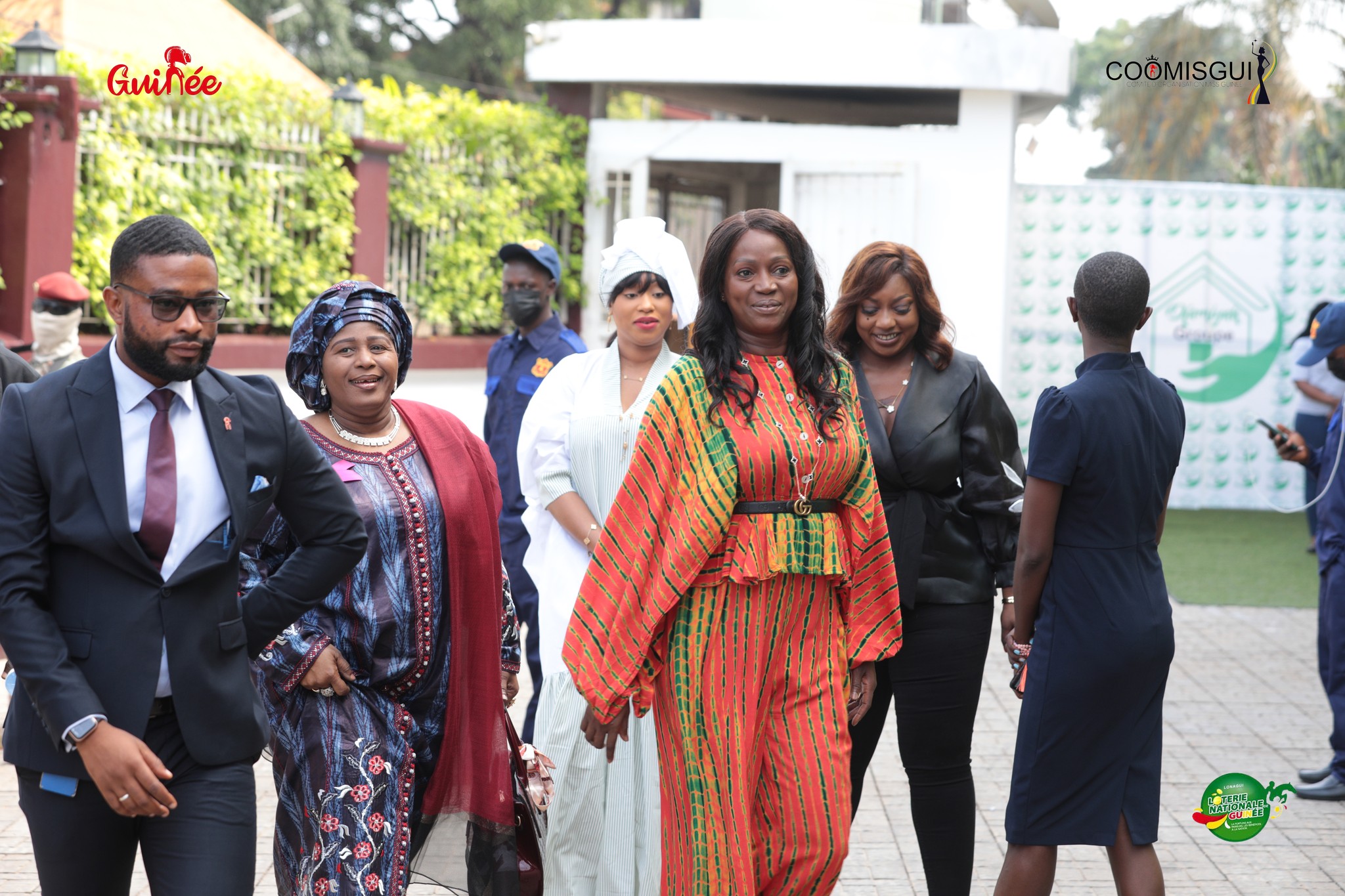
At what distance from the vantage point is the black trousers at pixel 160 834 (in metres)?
2.88

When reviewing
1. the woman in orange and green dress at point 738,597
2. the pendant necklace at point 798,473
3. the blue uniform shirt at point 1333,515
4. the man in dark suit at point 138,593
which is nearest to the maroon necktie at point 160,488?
the man in dark suit at point 138,593

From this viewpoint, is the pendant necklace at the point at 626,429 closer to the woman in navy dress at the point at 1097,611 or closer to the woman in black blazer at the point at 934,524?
the woman in black blazer at the point at 934,524

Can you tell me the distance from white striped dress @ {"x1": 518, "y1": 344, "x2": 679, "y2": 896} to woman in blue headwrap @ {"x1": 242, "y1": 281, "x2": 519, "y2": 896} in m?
0.55

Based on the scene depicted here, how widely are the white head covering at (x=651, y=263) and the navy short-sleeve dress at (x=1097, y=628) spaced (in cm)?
139

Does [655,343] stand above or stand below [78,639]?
above

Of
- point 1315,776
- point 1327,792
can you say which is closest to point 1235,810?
point 1327,792

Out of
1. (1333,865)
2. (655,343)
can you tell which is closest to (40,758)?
(655,343)

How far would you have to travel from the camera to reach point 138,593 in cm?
284

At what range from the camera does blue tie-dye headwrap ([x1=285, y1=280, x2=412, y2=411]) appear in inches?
149

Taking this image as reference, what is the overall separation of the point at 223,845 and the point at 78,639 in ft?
1.69

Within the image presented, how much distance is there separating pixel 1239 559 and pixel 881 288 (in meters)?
8.99

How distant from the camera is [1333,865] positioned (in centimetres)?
515

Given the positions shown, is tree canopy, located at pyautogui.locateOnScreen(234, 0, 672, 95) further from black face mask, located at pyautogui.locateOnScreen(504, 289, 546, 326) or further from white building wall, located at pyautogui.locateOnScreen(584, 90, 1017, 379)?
black face mask, located at pyautogui.locateOnScreen(504, 289, 546, 326)

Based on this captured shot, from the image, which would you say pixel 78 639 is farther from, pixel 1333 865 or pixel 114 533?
pixel 1333 865
